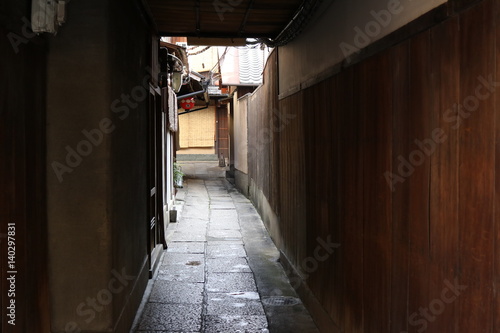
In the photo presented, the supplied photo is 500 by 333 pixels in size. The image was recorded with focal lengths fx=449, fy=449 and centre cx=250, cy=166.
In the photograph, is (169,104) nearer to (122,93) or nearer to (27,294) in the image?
(122,93)

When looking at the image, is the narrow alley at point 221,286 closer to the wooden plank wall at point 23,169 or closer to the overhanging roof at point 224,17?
the wooden plank wall at point 23,169

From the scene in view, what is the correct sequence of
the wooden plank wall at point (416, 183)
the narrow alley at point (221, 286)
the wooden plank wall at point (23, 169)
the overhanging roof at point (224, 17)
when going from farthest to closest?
the overhanging roof at point (224, 17) → the narrow alley at point (221, 286) → the wooden plank wall at point (23, 169) → the wooden plank wall at point (416, 183)

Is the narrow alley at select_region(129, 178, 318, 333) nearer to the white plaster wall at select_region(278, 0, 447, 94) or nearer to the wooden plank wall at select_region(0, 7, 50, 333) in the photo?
the wooden plank wall at select_region(0, 7, 50, 333)

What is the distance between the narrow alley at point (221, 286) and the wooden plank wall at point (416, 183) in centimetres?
110

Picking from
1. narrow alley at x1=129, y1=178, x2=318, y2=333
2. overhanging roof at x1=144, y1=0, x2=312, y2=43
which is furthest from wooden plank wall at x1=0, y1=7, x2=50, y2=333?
overhanging roof at x1=144, y1=0, x2=312, y2=43

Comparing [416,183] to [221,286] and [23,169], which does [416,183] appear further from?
[221,286]

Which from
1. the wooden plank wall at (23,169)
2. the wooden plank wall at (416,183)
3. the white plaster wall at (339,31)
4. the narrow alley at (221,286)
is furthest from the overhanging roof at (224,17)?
the narrow alley at (221,286)

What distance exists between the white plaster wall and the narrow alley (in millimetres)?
3465

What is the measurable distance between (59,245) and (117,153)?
1.20 m

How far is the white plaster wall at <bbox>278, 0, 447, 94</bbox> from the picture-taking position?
3.55 metres

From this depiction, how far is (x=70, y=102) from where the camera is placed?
4.68 metres

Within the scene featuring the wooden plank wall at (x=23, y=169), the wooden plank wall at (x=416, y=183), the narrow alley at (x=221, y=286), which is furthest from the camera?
the narrow alley at (x=221, y=286)

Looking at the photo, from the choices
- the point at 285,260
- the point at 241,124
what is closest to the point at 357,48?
the point at 285,260

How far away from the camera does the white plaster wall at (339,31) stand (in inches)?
140
